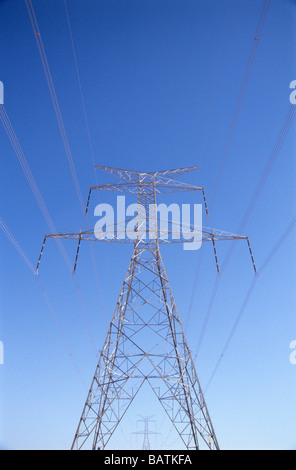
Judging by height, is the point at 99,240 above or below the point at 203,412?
above

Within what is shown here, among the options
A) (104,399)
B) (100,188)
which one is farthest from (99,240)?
(104,399)

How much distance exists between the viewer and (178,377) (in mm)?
21188

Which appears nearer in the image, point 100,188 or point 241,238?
point 241,238
